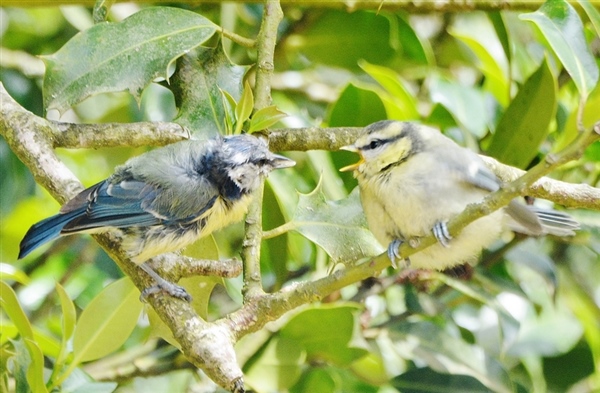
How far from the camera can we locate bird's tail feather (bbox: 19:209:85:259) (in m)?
1.97

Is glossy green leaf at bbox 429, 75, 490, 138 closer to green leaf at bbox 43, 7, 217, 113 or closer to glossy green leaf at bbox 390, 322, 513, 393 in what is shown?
glossy green leaf at bbox 390, 322, 513, 393

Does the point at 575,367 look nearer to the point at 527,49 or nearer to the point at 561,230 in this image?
the point at 561,230

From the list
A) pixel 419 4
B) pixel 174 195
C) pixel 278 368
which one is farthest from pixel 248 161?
pixel 419 4

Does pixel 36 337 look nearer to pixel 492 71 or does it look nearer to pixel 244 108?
pixel 244 108

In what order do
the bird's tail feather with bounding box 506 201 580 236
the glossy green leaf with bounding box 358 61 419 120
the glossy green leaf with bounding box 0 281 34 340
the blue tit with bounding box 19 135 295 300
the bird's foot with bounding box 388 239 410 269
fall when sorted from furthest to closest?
the glossy green leaf with bounding box 358 61 419 120
the bird's tail feather with bounding box 506 201 580 236
the blue tit with bounding box 19 135 295 300
the glossy green leaf with bounding box 0 281 34 340
the bird's foot with bounding box 388 239 410 269

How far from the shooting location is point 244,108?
2002mm

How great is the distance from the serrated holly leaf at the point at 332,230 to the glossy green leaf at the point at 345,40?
0.92m

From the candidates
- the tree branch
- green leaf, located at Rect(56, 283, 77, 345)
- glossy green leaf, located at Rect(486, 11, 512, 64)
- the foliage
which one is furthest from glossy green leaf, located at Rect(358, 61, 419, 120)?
green leaf, located at Rect(56, 283, 77, 345)

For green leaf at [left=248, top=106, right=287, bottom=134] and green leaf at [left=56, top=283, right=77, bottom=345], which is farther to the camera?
green leaf at [left=56, top=283, right=77, bottom=345]

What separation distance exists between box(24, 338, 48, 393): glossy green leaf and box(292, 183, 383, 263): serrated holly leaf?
2.24ft

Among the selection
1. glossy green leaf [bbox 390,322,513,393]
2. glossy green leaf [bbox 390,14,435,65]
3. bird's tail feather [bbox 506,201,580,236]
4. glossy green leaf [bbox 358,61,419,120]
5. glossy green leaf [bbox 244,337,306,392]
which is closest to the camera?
bird's tail feather [bbox 506,201,580,236]

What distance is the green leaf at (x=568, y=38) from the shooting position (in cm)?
196

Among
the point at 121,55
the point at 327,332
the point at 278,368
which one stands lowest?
the point at 278,368

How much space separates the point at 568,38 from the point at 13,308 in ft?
4.86
